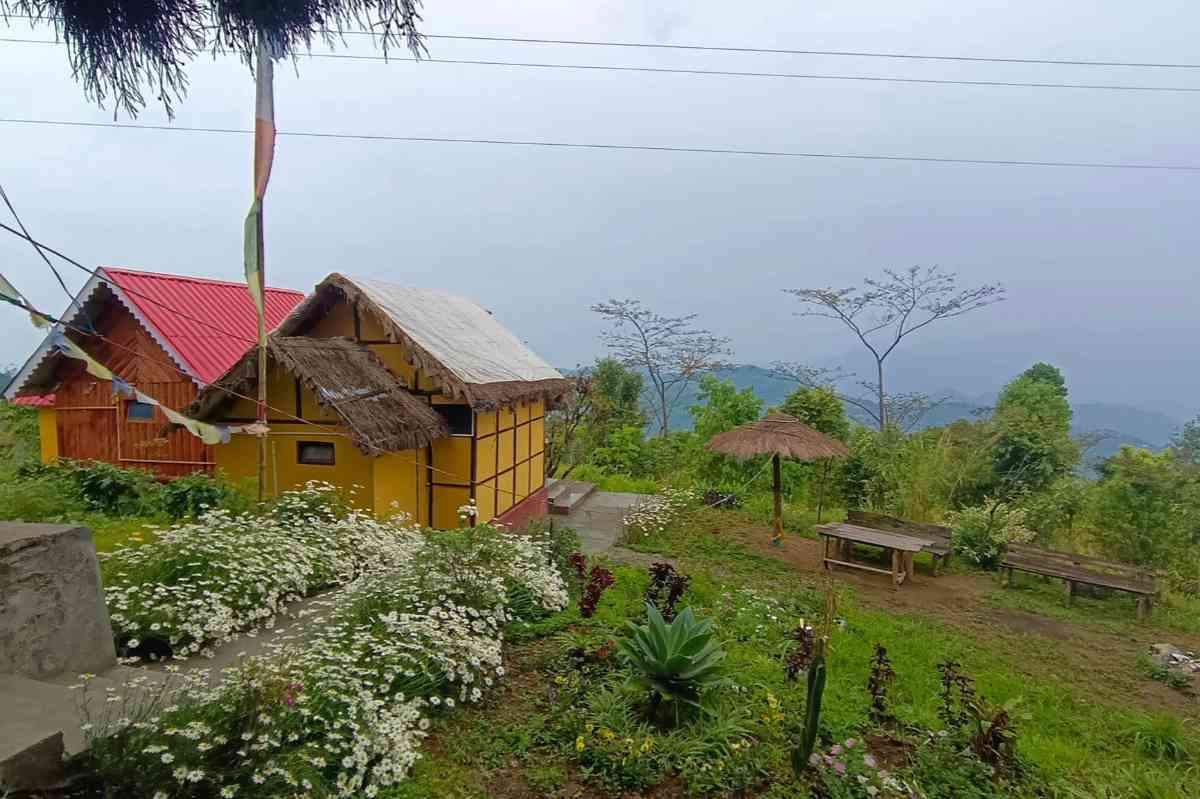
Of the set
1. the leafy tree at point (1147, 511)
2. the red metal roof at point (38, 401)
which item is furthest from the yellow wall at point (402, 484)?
the leafy tree at point (1147, 511)

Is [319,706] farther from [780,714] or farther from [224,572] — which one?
[780,714]

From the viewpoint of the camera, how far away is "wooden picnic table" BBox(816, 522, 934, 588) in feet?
27.7

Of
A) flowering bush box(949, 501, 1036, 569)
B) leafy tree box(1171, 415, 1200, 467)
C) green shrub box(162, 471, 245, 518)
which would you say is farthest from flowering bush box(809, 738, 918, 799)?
leafy tree box(1171, 415, 1200, 467)

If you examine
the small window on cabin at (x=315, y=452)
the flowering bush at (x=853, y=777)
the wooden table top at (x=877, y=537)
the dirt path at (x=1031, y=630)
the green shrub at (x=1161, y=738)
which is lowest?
the dirt path at (x=1031, y=630)

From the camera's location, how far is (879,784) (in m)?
3.26

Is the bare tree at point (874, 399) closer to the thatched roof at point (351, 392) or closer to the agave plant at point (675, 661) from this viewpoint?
the thatched roof at point (351, 392)

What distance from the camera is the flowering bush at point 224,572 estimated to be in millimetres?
3801

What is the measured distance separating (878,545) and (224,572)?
7913mm

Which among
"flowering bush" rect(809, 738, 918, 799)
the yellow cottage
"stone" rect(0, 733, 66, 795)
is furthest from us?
the yellow cottage

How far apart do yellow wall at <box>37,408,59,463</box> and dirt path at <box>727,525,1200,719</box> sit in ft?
47.1

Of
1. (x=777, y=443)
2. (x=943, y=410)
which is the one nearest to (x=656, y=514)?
(x=777, y=443)

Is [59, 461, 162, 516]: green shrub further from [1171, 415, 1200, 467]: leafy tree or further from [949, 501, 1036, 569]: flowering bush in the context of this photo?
[1171, 415, 1200, 467]: leafy tree

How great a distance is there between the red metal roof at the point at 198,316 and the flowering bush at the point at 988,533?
13099 millimetres

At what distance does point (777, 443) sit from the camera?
9383mm
